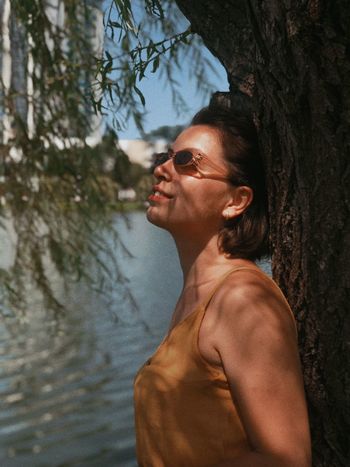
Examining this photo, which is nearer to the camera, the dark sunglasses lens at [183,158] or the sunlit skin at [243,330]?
the sunlit skin at [243,330]

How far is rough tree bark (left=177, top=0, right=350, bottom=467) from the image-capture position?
115 centimetres

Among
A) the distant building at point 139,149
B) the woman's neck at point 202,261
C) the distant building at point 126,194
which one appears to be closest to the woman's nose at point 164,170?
the woman's neck at point 202,261

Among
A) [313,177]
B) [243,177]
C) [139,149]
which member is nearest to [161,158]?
[243,177]

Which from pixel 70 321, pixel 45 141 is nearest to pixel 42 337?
pixel 70 321

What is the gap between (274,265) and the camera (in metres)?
1.38

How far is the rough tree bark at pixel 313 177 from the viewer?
1146mm

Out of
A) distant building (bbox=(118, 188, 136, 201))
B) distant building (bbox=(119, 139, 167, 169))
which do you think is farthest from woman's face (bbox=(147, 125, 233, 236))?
distant building (bbox=(118, 188, 136, 201))

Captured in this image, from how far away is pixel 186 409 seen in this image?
1159mm

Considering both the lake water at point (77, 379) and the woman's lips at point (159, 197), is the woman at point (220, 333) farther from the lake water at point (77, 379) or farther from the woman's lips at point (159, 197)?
the lake water at point (77, 379)

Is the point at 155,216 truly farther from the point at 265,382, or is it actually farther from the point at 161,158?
the point at 265,382

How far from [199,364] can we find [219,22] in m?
0.69

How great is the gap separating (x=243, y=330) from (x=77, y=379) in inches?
163

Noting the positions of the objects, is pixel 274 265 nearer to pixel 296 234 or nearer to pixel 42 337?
pixel 296 234

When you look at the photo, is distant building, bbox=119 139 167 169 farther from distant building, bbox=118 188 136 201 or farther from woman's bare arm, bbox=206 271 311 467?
woman's bare arm, bbox=206 271 311 467
